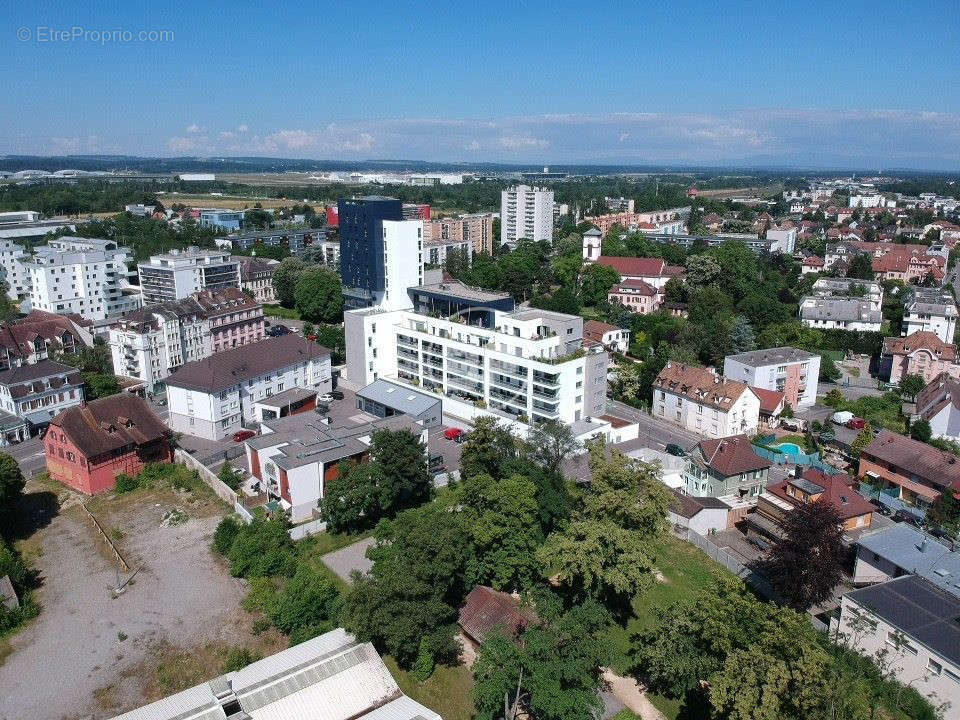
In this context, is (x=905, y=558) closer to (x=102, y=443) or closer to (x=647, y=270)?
(x=102, y=443)

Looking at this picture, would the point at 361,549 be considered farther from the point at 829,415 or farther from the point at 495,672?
the point at 829,415

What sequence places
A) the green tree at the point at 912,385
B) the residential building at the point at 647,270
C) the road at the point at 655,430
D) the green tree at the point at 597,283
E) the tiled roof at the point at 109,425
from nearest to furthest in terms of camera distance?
the tiled roof at the point at 109,425 < the road at the point at 655,430 < the green tree at the point at 912,385 < the green tree at the point at 597,283 < the residential building at the point at 647,270

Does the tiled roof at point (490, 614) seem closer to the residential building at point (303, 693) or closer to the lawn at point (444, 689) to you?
the lawn at point (444, 689)

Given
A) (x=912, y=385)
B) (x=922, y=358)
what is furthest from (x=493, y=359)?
(x=922, y=358)

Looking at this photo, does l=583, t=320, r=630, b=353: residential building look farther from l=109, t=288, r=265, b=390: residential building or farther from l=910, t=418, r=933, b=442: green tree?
l=109, t=288, r=265, b=390: residential building

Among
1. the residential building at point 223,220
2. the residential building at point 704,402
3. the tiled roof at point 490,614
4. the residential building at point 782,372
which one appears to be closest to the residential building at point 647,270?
the residential building at point 782,372

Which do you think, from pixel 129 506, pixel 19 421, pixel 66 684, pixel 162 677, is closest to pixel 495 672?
pixel 162 677
